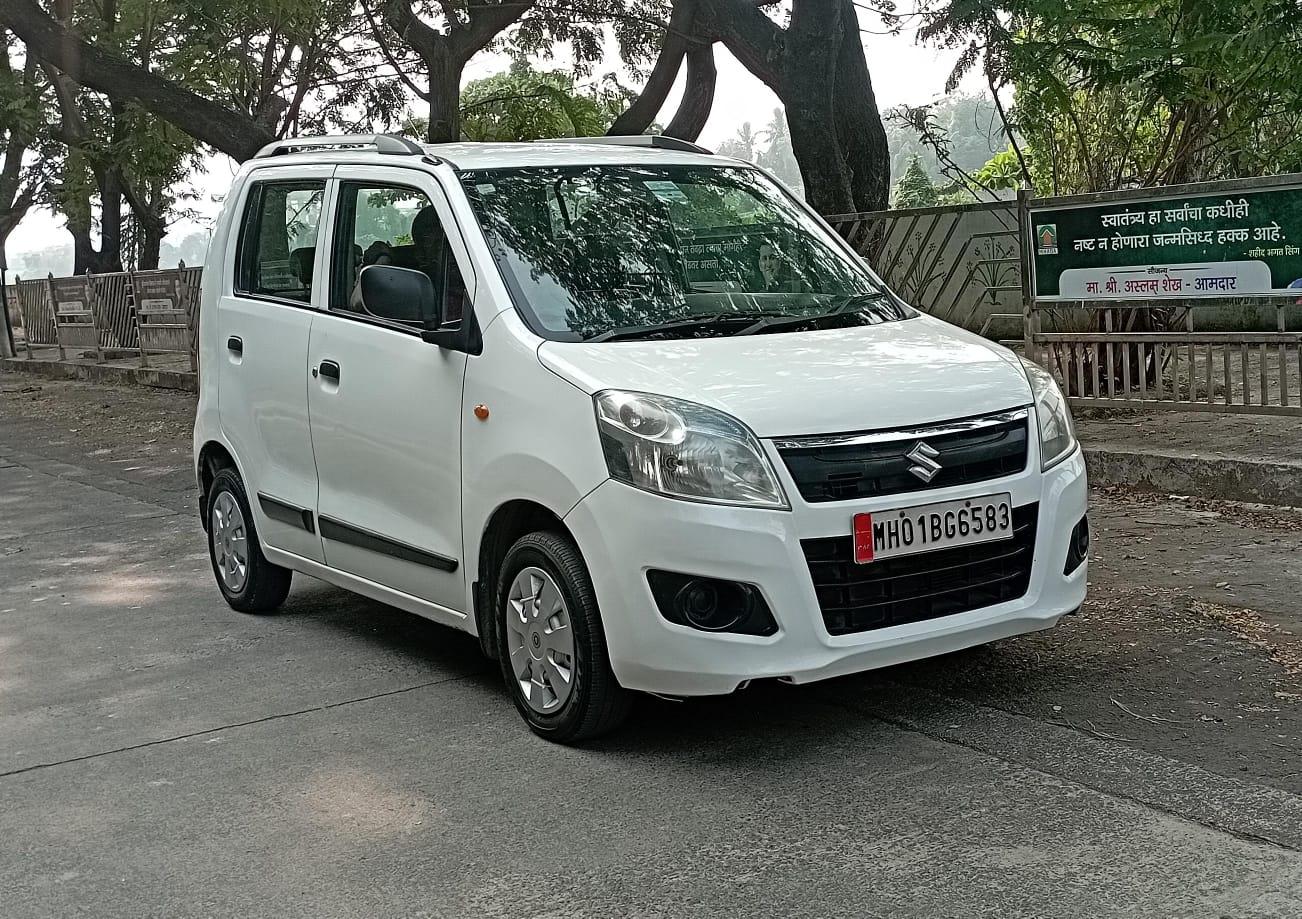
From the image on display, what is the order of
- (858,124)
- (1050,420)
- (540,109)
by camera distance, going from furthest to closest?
1. (540,109)
2. (858,124)
3. (1050,420)

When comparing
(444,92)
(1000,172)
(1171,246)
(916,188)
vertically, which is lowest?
(1171,246)

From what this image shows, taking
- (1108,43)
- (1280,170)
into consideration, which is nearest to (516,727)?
(1108,43)

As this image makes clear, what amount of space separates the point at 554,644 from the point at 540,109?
16.9m

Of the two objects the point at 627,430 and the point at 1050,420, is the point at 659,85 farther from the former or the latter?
the point at 627,430

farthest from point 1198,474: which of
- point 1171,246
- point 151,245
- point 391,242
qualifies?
point 151,245

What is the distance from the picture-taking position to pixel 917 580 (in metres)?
4.62

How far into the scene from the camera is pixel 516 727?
16.9 ft

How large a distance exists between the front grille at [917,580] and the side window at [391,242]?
162 centimetres

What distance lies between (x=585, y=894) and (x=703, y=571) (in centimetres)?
103

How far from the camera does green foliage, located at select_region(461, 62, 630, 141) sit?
20.4 metres

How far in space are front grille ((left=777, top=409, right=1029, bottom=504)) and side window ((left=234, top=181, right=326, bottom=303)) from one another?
2.58 m

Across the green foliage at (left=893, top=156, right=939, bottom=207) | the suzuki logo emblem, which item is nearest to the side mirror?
the suzuki logo emblem

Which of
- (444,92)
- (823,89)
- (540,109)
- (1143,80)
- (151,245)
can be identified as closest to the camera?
(1143,80)

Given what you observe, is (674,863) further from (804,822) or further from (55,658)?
(55,658)
